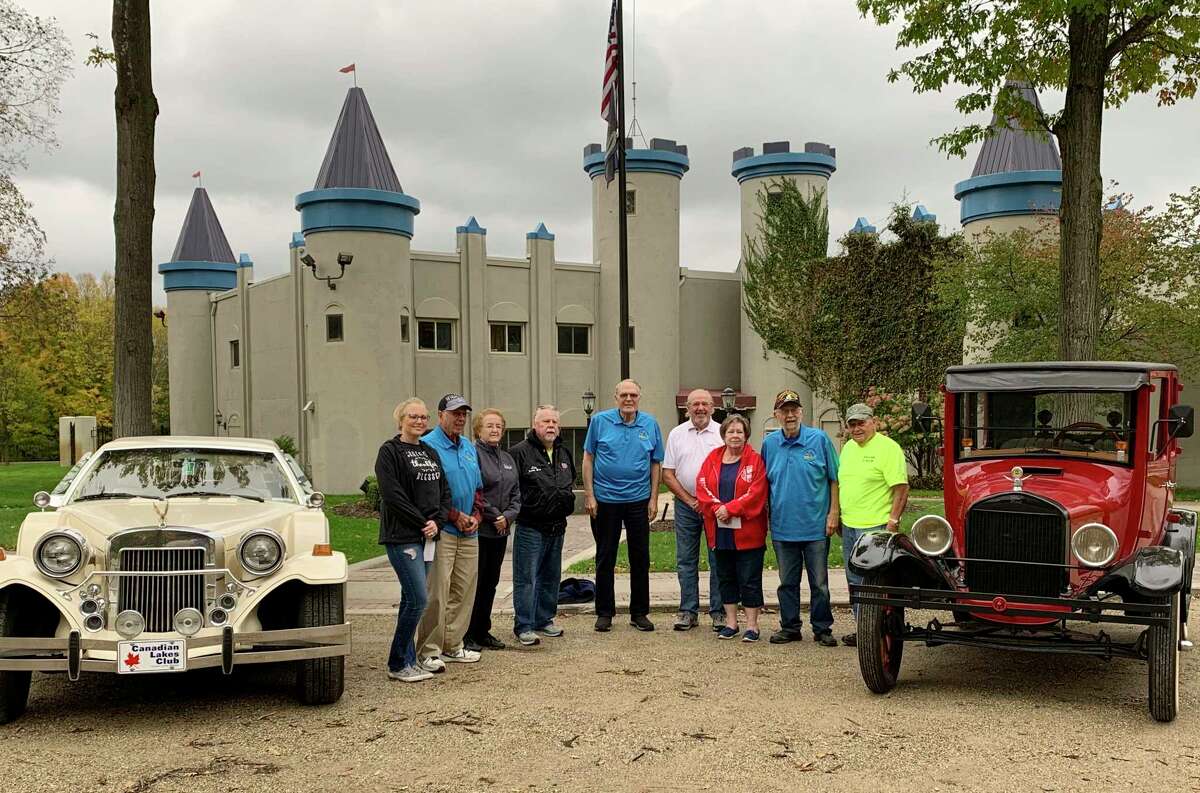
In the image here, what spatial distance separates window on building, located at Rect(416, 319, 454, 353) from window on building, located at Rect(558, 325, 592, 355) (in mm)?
3509

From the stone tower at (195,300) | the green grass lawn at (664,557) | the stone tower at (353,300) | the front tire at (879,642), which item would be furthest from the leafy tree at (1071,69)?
the stone tower at (195,300)

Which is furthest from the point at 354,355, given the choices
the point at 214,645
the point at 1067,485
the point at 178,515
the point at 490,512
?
the point at 1067,485

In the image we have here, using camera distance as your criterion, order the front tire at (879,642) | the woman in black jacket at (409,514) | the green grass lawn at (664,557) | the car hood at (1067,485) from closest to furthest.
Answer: the front tire at (879,642) < the car hood at (1067,485) < the woman in black jacket at (409,514) < the green grass lawn at (664,557)

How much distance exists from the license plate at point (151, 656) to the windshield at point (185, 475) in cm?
145

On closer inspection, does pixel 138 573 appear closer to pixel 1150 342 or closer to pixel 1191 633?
pixel 1191 633

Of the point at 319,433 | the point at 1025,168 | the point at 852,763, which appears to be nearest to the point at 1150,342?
the point at 1025,168

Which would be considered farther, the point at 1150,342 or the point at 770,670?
the point at 1150,342

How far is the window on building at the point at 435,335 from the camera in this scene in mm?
31469

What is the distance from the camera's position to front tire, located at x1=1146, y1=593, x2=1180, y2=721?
Answer: 6.15 metres

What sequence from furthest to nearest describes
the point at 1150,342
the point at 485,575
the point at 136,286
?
the point at 1150,342 < the point at 136,286 < the point at 485,575

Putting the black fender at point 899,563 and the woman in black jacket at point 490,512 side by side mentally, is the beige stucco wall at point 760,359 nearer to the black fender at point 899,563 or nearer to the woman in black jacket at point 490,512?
the woman in black jacket at point 490,512

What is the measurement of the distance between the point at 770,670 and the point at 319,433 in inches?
948

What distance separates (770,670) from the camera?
7551 mm

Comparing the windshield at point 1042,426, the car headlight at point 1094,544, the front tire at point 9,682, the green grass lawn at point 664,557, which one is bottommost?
the green grass lawn at point 664,557
